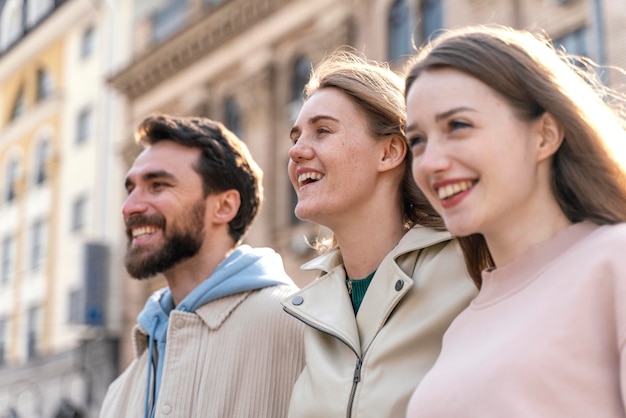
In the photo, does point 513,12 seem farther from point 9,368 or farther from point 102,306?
point 9,368

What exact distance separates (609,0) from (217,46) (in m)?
11.4

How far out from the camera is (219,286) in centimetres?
461

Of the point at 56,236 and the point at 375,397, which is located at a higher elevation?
the point at 56,236

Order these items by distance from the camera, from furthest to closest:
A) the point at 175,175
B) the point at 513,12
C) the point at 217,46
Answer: the point at 217,46 → the point at 513,12 → the point at 175,175

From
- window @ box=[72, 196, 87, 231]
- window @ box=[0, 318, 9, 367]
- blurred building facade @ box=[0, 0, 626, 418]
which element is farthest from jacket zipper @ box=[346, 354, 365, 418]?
window @ box=[0, 318, 9, 367]

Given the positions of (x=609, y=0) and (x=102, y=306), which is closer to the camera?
(x=609, y=0)

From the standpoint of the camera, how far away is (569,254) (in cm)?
264

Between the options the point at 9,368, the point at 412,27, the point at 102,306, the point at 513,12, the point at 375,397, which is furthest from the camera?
the point at 9,368

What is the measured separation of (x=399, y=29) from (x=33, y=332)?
16.5 m

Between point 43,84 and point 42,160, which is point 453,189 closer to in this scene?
point 42,160

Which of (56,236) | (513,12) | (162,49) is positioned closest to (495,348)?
(513,12)

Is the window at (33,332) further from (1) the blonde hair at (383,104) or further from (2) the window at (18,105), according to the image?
(1) the blonde hair at (383,104)

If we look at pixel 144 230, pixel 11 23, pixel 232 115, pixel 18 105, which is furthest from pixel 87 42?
pixel 144 230

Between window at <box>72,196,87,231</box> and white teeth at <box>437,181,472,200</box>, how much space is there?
90.1ft
